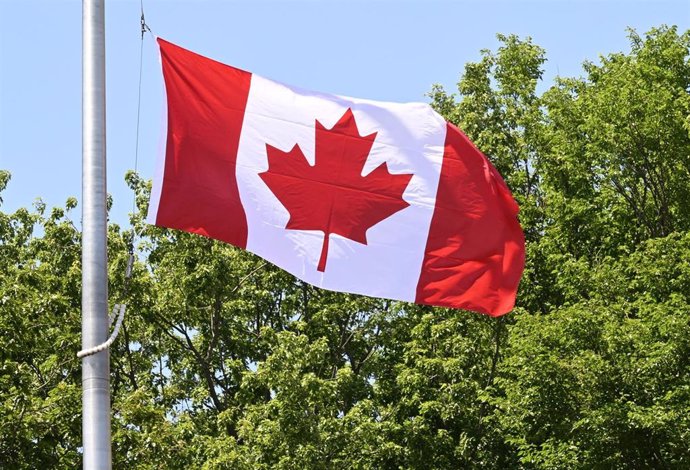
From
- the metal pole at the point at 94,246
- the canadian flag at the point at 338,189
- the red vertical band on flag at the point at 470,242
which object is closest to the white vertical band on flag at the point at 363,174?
the canadian flag at the point at 338,189

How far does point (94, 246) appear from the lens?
9328 mm

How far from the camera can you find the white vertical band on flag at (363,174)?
11.6 m

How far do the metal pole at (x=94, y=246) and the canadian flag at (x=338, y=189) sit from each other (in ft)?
4.83

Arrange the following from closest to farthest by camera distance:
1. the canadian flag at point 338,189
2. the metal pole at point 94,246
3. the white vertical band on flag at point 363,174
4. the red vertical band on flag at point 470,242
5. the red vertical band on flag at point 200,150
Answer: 1. the metal pole at point 94,246
2. the red vertical band on flag at point 200,150
3. the canadian flag at point 338,189
4. the white vertical band on flag at point 363,174
5. the red vertical band on flag at point 470,242

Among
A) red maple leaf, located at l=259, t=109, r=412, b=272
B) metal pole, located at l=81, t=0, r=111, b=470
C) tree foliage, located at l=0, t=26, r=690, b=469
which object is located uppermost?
tree foliage, located at l=0, t=26, r=690, b=469

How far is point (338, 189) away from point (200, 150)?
1424 mm

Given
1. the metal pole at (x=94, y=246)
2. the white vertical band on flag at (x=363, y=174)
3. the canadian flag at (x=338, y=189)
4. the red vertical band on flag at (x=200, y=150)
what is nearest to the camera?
the metal pole at (x=94, y=246)

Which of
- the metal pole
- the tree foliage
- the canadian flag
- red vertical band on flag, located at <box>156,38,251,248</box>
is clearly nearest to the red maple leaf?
the canadian flag

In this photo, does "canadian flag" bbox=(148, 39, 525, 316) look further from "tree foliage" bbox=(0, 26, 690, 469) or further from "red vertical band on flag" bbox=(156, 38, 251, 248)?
"tree foliage" bbox=(0, 26, 690, 469)

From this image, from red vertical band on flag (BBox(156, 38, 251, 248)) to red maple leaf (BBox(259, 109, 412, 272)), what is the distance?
46cm

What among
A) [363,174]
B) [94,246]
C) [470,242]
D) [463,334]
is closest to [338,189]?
[363,174]

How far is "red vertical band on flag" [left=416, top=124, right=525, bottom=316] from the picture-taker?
1209cm

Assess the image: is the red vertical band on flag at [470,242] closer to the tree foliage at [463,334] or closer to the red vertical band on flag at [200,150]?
the red vertical band on flag at [200,150]

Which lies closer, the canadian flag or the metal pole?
the metal pole
